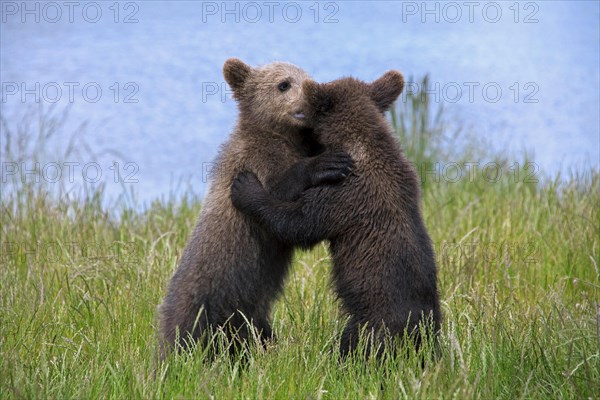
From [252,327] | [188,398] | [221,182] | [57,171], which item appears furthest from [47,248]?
[188,398]

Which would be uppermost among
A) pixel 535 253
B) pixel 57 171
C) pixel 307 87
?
pixel 307 87

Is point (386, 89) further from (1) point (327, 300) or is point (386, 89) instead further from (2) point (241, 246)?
(1) point (327, 300)

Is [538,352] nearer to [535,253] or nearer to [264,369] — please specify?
[264,369]

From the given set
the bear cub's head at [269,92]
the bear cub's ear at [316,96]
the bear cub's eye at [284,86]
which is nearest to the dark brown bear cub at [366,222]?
the bear cub's ear at [316,96]

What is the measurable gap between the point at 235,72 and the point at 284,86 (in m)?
0.34

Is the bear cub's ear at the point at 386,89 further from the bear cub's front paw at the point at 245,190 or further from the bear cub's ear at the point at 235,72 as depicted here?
the bear cub's ear at the point at 235,72

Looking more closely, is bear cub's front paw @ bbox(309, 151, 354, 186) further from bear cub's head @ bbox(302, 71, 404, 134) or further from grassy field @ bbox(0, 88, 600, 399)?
grassy field @ bbox(0, 88, 600, 399)

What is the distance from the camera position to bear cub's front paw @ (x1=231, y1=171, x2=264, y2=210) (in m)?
5.08

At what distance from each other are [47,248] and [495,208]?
387 cm

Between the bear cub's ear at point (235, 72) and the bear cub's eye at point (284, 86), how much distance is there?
267 millimetres

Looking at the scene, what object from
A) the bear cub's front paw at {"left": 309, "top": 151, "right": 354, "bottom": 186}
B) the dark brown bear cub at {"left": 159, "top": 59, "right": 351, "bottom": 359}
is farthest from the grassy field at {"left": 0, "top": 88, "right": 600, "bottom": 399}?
the bear cub's front paw at {"left": 309, "top": 151, "right": 354, "bottom": 186}

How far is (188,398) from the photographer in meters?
4.26

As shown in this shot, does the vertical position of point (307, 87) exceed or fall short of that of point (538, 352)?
it exceeds it

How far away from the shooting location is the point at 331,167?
4895mm
